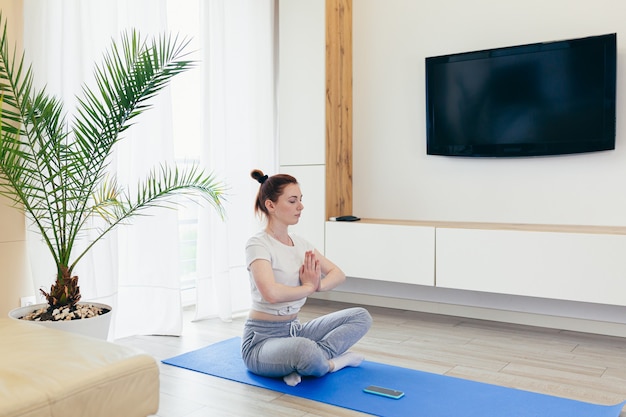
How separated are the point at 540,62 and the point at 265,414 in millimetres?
2732

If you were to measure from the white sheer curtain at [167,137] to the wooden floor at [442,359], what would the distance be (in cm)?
26

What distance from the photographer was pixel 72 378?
149 cm

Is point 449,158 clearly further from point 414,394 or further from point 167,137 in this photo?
point 414,394

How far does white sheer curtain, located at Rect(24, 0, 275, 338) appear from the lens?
10.6 ft

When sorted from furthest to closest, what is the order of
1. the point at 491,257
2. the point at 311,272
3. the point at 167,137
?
the point at 167,137
the point at 491,257
the point at 311,272

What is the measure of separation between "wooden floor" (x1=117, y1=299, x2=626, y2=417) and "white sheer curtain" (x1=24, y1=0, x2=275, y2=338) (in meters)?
0.26

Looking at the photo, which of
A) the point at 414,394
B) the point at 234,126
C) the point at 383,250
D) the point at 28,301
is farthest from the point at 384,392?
the point at 234,126

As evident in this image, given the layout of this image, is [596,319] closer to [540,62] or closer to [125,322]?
[540,62]

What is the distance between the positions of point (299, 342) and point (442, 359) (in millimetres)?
900

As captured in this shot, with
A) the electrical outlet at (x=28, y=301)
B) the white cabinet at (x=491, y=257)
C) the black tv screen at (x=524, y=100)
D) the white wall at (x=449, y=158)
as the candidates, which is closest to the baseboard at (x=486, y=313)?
the white cabinet at (x=491, y=257)

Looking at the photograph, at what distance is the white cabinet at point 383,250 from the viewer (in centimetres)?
384

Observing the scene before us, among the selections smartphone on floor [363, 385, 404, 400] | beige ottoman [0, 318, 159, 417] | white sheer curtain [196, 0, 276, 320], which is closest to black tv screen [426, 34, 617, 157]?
white sheer curtain [196, 0, 276, 320]

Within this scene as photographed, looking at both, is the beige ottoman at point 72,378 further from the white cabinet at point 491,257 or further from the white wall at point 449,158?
the white wall at point 449,158

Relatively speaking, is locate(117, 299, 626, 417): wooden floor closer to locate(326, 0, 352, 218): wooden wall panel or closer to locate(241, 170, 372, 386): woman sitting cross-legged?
locate(241, 170, 372, 386): woman sitting cross-legged
